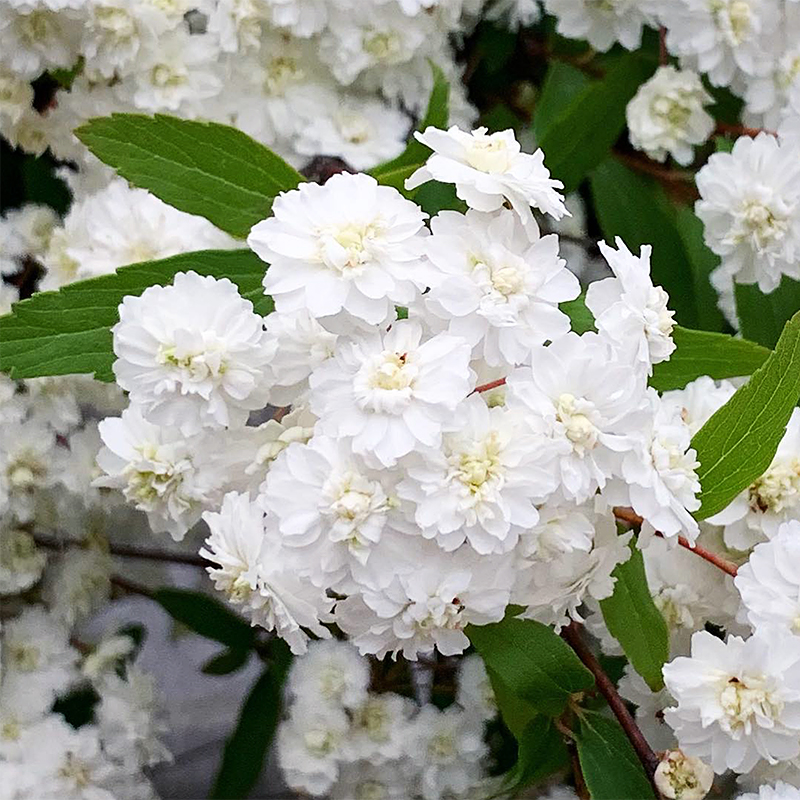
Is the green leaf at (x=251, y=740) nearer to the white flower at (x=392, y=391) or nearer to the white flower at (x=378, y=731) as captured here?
the white flower at (x=378, y=731)

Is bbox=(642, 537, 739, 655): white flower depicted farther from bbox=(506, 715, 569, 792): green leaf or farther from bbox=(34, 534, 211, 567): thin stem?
bbox=(34, 534, 211, 567): thin stem

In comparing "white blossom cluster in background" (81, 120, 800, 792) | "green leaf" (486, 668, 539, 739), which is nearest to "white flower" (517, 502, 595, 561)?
"white blossom cluster in background" (81, 120, 800, 792)

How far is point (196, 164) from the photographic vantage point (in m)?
0.73

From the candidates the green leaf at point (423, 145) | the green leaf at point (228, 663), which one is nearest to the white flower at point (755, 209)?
the green leaf at point (423, 145)

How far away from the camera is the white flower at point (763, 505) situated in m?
0.69

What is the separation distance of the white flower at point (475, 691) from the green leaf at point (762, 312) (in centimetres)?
39

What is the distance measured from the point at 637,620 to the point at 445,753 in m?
0.31

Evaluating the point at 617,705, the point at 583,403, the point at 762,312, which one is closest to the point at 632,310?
the point at 583,403

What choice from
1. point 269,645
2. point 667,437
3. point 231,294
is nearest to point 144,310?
point 231,294

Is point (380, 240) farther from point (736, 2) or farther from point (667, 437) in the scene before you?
point (736, 2)

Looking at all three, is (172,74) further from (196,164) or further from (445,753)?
(445,753)

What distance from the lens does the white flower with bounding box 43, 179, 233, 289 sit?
0.83m

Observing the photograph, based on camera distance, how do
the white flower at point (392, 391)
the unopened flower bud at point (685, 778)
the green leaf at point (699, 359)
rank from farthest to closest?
the green leaf at point (699, 359)
the unopened flower bud at point (685, 778)
the white flower at point (392, 391)

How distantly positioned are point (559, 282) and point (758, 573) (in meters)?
0.22
